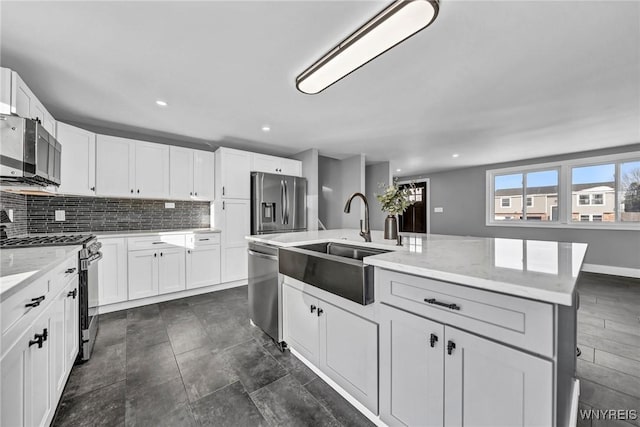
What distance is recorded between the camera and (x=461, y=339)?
0.98 metres

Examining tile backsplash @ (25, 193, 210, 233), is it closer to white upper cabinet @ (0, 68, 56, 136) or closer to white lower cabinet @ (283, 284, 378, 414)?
white upper cabinet @ (0, 68, 56, 136)

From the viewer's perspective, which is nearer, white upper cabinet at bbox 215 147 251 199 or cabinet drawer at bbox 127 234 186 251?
cabinet drawer at bbox 127 234 186 251

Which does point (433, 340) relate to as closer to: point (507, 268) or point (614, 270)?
point (507, 268)

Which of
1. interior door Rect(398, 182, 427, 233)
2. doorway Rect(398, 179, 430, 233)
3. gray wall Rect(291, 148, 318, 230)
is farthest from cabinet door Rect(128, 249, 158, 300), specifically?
interior door Rect(398, 182, 427, 233)

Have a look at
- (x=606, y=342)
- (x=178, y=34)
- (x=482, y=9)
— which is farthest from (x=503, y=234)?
(x=178, y=34)

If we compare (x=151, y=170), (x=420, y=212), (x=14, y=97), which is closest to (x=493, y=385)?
(x=14, y=97)

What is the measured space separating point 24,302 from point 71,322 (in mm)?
906

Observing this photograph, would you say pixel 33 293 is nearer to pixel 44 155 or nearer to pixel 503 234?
pixel 44 155

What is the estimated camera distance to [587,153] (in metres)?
4.68

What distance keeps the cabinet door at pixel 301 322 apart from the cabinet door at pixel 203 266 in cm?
200

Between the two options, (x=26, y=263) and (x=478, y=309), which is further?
(x=26, y=263)

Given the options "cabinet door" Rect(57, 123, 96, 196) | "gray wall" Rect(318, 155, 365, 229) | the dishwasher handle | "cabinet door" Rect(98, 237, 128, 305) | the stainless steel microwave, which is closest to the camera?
the stainless steel microwave

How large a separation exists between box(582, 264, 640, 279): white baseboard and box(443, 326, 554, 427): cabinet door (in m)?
5.86

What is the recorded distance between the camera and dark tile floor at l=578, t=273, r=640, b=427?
1.49m
